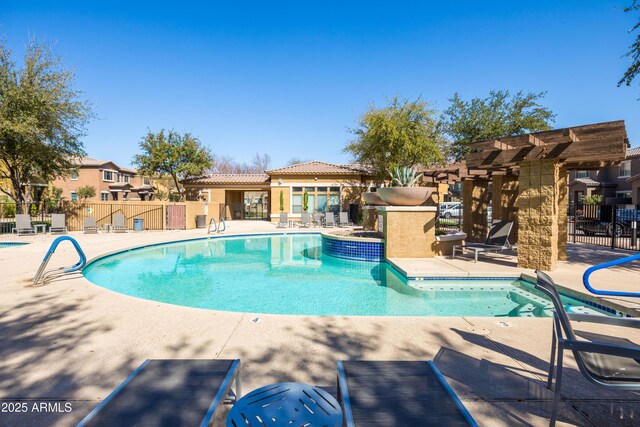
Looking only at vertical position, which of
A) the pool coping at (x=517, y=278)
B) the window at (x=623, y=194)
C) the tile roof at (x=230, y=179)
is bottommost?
the pool coping at (x=517, y=278)

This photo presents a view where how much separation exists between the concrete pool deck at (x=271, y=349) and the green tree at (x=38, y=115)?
12782mm

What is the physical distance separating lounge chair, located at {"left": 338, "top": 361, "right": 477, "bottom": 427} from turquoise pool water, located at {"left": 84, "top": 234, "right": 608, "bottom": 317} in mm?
3367

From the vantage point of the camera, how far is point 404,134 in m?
21.0

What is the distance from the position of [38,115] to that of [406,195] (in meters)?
16.7

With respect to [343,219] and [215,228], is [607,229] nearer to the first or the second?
[343,219]

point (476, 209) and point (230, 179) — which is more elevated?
point (230, 179)

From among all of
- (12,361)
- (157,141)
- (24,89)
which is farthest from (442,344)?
(157,141)

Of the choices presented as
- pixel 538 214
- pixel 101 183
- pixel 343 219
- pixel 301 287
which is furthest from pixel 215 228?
pixel 101 183

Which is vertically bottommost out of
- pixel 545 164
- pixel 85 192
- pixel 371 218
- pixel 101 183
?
pixel 371 218

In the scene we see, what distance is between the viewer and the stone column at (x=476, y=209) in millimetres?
11656

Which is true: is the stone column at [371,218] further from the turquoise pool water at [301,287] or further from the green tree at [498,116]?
the green tree at [498,116]

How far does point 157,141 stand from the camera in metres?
24.4

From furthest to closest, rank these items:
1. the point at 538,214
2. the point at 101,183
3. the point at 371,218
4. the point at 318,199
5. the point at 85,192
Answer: the point at 101,183 → the point at 85,192 → the point at 318,199 → the point at 371,218 → the point at 538,214

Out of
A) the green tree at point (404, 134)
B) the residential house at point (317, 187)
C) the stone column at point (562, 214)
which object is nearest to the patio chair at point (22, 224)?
the residential house at point (317, 187)
